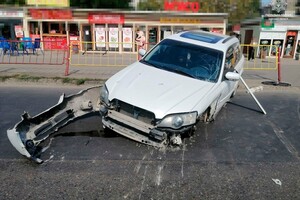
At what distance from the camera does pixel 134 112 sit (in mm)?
3736

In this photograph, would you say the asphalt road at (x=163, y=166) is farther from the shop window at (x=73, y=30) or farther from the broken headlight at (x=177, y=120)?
the shop window at (x=73, y=30)

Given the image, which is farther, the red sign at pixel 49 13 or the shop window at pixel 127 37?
the shop window at pixel 127 37

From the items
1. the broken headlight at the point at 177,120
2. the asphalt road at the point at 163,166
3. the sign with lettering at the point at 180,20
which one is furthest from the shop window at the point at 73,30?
the broken headlight at the point at 177,120

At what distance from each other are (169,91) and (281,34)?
17860 mm

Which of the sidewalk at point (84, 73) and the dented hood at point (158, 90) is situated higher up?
the dented hood at point (158, 90)

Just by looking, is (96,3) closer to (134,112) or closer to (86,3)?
(86,3)

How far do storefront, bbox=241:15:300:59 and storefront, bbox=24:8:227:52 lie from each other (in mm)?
3462

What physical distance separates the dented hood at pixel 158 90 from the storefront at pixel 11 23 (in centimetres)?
1645

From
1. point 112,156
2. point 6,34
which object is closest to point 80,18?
point 6,34

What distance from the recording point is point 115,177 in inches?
131

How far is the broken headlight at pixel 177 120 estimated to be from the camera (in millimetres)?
3566

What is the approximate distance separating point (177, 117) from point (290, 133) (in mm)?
2784

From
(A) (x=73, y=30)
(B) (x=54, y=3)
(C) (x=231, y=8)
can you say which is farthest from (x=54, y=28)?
(C) (x=231, y=8)

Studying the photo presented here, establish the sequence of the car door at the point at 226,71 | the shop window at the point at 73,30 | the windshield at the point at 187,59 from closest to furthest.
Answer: the windshield at the point at 187,59 < the car door at the point at 226,71 < the shop window at the point at 73,30
